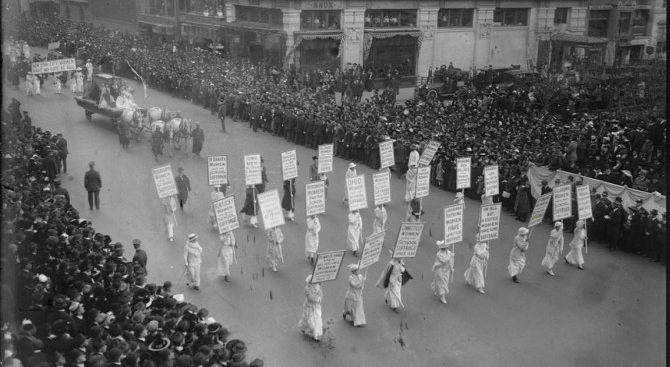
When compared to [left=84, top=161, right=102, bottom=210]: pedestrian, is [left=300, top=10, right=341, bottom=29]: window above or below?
above

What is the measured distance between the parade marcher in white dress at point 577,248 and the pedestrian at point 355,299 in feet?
19.5

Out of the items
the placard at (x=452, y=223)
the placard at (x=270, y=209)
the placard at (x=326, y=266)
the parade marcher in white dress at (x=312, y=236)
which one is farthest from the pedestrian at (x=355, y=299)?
the parade marcher in white dress at (x=312, y=236)

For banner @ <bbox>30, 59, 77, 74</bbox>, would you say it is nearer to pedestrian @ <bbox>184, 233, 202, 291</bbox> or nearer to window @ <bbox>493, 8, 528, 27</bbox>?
pedestrian @ <bbox>184, 233, 202, 291</bbox>

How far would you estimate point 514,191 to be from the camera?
20688mm

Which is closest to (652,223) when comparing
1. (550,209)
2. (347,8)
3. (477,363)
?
(550,209)

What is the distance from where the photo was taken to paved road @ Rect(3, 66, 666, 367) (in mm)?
12828

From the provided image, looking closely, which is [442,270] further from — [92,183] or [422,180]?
[92,183]

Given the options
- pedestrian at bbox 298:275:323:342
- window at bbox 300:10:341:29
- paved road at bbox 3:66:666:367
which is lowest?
paved road at bbox 3:66:666:367

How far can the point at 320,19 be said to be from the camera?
Answer: 38469mm

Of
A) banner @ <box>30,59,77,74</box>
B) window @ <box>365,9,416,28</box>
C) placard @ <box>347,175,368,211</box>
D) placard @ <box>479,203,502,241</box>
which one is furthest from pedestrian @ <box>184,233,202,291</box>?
window @ <box>365,9,416,28</box>

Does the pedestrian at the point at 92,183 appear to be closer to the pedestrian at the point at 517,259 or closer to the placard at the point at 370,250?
the placard at the point at 370,250

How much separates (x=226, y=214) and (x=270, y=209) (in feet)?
3.13

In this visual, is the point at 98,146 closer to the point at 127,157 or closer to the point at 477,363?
the point at 127,157

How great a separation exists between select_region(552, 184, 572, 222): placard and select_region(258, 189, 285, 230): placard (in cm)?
640
